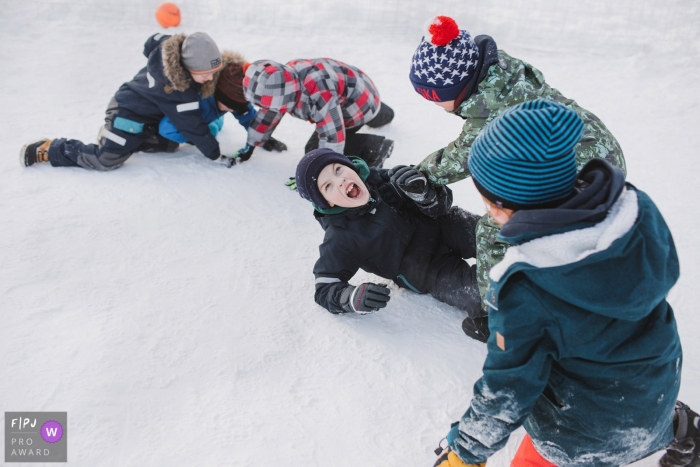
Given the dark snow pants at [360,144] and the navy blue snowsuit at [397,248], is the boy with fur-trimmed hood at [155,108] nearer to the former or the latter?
the dark snow pants at [360,144]

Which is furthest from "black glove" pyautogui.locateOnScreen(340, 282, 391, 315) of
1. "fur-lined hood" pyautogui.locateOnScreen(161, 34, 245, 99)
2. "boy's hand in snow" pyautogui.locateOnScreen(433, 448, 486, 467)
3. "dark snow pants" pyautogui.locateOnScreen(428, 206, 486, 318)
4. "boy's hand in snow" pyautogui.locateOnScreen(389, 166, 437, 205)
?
"fur-lined hood" pyautogui.locateOnScreen(161, 34, 245, 99)

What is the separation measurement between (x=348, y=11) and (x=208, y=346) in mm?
3410

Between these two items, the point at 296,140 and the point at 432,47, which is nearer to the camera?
the point at 432,47

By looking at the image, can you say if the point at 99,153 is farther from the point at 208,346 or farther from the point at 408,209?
the point at 408,209

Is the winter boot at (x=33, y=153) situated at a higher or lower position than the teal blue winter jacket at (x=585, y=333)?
lower

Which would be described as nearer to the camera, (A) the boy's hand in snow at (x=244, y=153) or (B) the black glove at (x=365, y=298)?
(B) the black glove at (x=365, y=298)

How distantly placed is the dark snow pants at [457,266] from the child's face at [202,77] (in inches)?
58.4

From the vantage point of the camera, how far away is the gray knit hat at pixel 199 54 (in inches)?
106

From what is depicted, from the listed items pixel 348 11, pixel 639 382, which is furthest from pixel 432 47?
pixel 348 11

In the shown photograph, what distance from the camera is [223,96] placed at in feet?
9.79

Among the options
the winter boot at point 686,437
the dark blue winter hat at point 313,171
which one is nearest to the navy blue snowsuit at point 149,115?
the dark blue winter hat at point 313,171

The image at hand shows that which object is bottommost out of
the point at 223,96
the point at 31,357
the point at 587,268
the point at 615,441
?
the point at 31,357

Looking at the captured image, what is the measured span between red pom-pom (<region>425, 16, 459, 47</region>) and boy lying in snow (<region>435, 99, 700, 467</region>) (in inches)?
34.2

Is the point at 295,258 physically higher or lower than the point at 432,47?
lower
